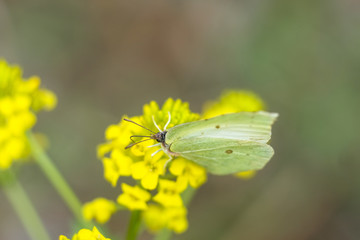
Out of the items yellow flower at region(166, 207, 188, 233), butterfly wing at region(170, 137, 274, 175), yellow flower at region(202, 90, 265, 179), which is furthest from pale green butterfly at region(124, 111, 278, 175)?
yellow flower at region(202, 90, 265, 179)

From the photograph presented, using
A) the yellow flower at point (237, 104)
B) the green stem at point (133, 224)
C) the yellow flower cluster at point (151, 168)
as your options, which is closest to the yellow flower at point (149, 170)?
the yellow flower cluster at point (151, 168)

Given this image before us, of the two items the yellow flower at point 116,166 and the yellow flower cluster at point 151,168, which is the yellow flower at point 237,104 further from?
the yellow flower at point 116,166

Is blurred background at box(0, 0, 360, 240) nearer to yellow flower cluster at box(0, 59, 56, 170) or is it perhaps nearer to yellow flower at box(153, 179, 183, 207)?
→ yellow flower cluster at box(0, 59, 56, 170)

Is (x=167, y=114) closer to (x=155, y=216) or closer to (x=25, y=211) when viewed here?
(x=155, y=216)

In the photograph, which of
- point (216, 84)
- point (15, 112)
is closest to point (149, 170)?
point (15, 112)

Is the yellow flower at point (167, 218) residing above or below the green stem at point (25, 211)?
below

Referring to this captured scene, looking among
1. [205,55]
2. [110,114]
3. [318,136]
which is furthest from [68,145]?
[318,136]
